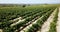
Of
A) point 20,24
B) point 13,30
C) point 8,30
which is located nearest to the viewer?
point 8,30

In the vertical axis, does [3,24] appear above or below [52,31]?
above

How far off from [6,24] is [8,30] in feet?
8.21

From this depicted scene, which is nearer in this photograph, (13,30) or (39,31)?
(13,30)

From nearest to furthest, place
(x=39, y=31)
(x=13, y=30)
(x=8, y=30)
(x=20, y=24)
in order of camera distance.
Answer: (x=8, y=30) < (x=13, y=30) < (x=39, y=31) < (x=20, y=24)

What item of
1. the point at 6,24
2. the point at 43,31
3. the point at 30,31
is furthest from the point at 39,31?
the point at 6,24

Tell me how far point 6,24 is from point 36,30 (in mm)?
2381

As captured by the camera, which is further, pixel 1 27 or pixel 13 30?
pixel 1 27

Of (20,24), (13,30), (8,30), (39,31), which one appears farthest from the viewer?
(20,24)

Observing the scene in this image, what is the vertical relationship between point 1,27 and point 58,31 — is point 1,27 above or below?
above

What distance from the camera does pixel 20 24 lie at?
1390 cm

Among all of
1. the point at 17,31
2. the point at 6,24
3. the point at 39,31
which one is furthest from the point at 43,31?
the point at 6,24

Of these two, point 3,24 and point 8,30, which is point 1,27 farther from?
point 8,30

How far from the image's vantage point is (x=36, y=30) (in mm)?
12734

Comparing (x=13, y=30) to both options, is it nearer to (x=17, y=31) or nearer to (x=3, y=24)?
(x=17, y=31)
